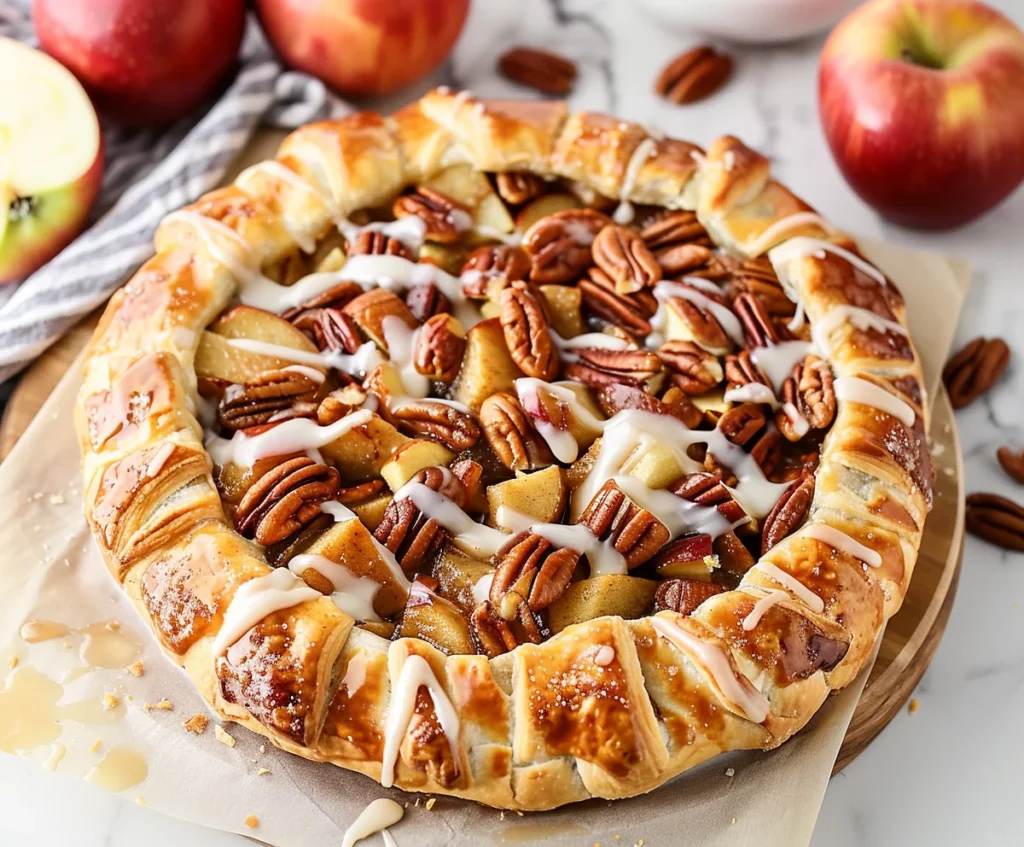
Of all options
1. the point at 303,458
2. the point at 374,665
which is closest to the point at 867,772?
the point at 374,665

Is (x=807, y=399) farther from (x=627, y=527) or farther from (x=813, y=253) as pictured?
(x=627, y=527)

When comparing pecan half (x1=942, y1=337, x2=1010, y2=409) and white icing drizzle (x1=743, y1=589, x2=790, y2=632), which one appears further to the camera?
pecan half (x1=942, y1=337, x2=1010, y2=409)

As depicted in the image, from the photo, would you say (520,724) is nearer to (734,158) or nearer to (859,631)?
(859,631)

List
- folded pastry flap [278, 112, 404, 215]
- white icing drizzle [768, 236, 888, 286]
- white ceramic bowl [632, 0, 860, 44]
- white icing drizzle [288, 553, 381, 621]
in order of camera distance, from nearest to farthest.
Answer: white icing drizzle [288, 553, 381, 621]
white icing drizzle [768, 236, 888, 286]
folded pastry flap [278, 112, 404, 215]
white ceramic bowl [632, 0, 860, 44]

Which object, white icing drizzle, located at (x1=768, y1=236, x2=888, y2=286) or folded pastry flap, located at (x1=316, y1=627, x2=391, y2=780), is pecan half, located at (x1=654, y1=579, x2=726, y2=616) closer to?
folded pastry flap, located at (x1=316, y1=627, x2=391, y2=780)

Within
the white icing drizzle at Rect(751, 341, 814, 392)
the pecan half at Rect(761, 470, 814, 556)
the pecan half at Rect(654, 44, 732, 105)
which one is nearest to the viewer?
the pecan half at Rect(761, 470, 814, 556)

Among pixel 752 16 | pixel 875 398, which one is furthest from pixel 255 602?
pixel 752 16

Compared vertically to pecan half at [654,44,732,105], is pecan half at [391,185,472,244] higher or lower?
higher

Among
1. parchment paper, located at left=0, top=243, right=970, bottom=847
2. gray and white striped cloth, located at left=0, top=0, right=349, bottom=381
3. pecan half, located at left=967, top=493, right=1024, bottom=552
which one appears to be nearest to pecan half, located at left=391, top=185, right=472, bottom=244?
gray and white striped cloth, located at left=0, top=0, right=349, bottom=381
